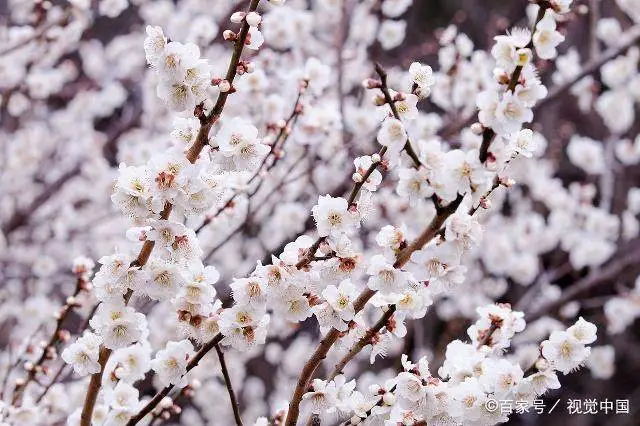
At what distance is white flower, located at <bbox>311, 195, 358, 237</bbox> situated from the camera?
1.88 metres

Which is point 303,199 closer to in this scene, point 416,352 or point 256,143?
point 416,352

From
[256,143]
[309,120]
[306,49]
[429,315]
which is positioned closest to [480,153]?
[256,143]

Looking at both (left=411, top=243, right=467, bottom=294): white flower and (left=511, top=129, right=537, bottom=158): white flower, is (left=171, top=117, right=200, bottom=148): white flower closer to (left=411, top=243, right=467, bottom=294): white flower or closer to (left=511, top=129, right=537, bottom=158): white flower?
(left=411, top=243, right=467, bottom=294): white flower

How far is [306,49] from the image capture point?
616 centimetres

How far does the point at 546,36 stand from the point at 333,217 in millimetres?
708

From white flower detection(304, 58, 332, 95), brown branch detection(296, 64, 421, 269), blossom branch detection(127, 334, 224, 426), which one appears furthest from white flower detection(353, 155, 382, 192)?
white flower detection(304, 58, 332, 95)

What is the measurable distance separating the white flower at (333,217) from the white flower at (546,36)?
628 mm

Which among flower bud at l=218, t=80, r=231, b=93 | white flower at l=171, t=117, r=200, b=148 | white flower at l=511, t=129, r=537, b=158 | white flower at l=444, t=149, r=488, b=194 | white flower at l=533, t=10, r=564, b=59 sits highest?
white flower at l=171, t=117, r=200, b=148

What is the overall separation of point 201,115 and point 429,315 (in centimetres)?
685

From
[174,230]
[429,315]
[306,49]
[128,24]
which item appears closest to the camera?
[174,230]

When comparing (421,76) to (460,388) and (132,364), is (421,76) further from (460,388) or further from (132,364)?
(132,364)

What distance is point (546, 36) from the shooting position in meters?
1.65

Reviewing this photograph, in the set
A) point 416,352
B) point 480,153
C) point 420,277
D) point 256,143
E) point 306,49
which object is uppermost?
point 306,49

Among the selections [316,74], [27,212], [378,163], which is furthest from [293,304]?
[27,212]
